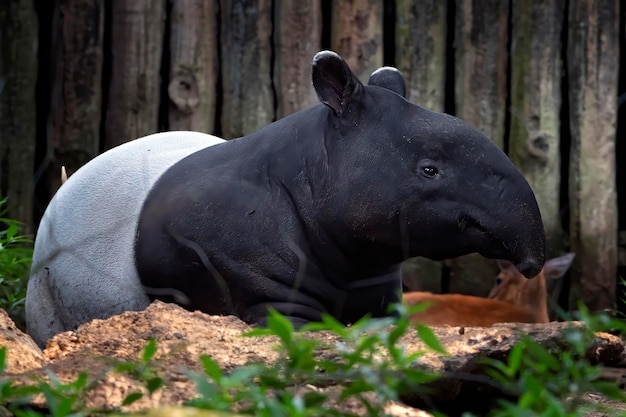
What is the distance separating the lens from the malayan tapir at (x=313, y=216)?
4016 millimetres

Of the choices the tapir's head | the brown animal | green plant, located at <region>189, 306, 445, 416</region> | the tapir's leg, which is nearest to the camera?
green plant, located at <region>189, 306, 445, 416</region>

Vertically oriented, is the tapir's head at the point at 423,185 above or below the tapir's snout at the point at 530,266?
above

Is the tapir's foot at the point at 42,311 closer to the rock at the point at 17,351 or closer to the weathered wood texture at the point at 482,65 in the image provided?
the rock at the point at 17,351

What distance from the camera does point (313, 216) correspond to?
4191 millimetres

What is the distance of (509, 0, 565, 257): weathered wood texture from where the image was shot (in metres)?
6.57

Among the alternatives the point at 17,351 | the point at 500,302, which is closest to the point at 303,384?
the point at 17,351

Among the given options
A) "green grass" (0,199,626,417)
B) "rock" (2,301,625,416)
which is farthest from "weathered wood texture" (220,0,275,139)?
"green grass" (0,199,626,417)

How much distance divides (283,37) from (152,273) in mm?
2528

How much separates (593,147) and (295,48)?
1629mm

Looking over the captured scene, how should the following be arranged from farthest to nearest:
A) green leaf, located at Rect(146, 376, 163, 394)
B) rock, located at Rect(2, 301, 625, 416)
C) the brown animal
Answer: the brown animal → rock, located at Rect(2, 301, 625, 416) → green leaf, located at Rect(146, 376, 163, 394)

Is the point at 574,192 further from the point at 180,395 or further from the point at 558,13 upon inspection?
the point at 180,395

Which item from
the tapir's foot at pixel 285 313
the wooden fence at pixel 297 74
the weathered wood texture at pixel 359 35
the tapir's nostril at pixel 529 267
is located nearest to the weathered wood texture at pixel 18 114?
the wooden fence at pixel 297 74

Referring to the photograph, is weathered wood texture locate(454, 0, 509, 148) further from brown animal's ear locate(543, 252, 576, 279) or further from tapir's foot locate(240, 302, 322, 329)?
tapir's foot locate(240, 302, 322, 329)

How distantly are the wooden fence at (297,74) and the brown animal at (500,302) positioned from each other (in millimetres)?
246
